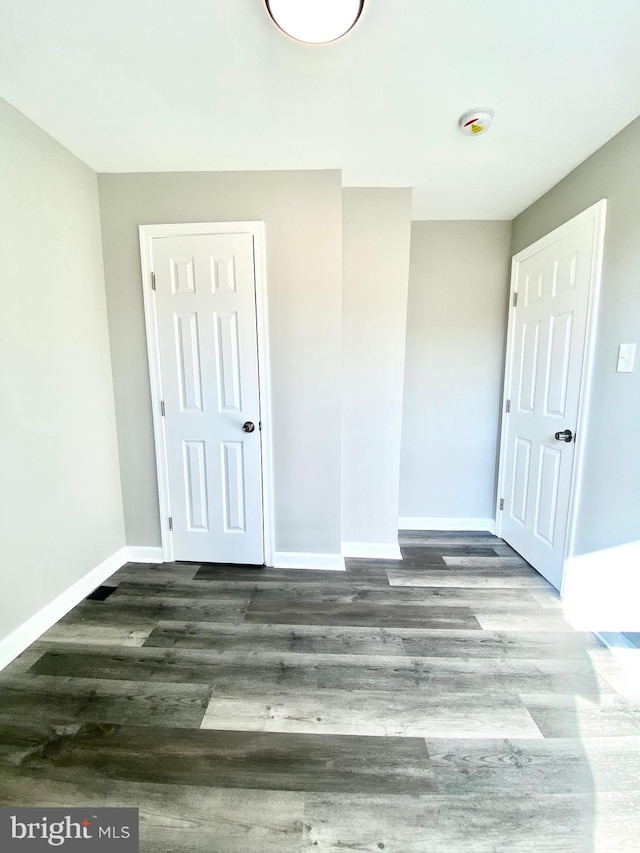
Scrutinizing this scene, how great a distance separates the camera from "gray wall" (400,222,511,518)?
2.56 m

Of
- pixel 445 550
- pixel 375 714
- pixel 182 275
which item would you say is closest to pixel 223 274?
pixel 182 275

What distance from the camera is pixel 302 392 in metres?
2.09

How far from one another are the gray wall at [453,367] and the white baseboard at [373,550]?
526 millimetres

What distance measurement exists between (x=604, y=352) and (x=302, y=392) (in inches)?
66.4

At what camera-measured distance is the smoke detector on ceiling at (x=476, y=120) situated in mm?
1482

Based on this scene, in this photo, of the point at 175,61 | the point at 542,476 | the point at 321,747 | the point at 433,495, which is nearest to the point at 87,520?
the point at 321,747

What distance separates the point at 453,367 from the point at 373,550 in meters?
1.60

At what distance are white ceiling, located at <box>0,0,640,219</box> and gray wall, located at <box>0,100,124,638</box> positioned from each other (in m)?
0.28

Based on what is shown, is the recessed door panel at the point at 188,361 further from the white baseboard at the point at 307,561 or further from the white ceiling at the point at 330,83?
the white baseboard at the point at 307,561

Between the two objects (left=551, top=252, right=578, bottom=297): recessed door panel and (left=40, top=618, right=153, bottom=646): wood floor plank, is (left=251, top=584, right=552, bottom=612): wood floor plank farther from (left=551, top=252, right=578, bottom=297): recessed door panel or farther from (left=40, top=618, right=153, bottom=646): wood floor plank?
(left=551, top=252, right=578, bottom=297): recessed door panel

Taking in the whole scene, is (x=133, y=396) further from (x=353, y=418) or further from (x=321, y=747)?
(x=321, y=747)

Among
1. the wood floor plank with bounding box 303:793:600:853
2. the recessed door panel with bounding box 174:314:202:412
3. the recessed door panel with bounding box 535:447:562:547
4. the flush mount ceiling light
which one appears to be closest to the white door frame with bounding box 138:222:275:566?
the recessed door panel with bounding box 174:314:202:412

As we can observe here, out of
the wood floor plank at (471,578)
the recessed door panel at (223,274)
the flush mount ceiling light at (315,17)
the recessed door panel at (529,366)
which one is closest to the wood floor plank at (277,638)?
the wood floor plank at (471,578)

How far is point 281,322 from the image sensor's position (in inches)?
79.9
